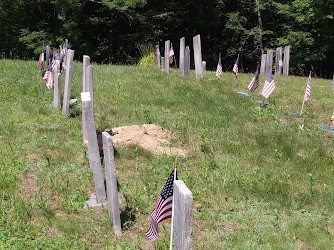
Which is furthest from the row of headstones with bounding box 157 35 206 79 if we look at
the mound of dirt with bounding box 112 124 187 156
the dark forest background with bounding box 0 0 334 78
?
the dark forest background with bounding box 0 0 334 78

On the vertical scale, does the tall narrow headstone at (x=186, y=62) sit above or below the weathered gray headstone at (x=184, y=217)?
above

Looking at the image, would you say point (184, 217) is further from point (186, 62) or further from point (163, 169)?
point (186, 62)

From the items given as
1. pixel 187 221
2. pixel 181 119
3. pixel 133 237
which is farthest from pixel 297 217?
pixel 181 119

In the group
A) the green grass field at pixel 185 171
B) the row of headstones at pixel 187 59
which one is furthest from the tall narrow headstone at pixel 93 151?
the row of headstones at pixel 187 59

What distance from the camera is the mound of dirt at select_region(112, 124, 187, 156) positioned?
302 inches

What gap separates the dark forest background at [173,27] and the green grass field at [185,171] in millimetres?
15841

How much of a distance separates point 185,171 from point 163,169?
38cm

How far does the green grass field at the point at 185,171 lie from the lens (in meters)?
4.80

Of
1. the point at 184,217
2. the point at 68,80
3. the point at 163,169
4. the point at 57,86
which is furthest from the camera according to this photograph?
the point at 57,86

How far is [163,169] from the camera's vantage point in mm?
6770

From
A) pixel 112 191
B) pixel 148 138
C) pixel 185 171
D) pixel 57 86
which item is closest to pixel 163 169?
pixel 185 171

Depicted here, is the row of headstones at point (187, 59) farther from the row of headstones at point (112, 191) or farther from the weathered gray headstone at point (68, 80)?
the row of headstones at point (112, 191)

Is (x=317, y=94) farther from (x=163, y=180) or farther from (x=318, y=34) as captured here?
(x=318, y=34)

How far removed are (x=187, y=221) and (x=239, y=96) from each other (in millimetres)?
9415
